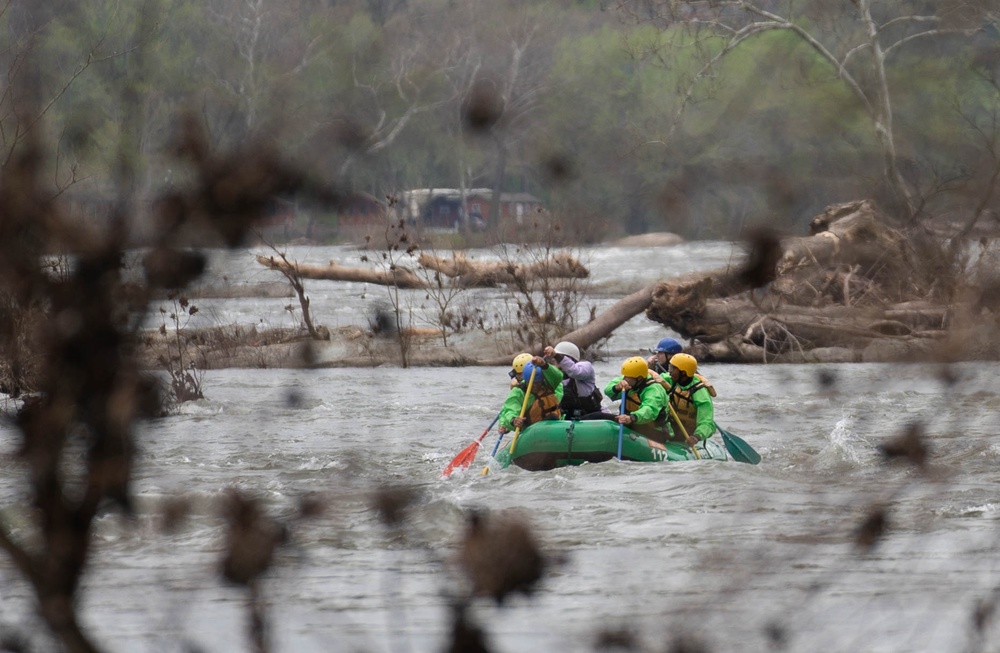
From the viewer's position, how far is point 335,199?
6.23ft

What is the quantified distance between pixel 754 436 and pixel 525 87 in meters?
8.80

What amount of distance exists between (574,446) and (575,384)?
2.67 ft

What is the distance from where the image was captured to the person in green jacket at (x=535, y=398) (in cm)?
1078

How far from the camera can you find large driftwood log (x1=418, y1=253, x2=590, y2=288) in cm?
1839

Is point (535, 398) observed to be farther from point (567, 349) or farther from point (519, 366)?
point (567, 349)

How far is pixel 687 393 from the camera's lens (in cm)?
1117

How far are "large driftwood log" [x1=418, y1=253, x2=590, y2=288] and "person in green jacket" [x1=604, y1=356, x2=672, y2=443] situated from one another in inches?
264

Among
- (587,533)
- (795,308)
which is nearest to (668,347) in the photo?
(587,533)

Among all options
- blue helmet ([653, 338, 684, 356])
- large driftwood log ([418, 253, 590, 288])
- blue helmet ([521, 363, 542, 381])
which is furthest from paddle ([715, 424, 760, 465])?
large driftwood log ([418, 253, 590, 288])

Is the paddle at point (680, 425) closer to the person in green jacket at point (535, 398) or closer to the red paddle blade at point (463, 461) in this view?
the person in green jacket at point (535, 398)

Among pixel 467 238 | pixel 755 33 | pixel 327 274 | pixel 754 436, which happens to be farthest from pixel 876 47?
pixel 327 274

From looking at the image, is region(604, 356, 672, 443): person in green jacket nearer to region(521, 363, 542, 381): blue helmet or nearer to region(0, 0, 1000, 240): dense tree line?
region(521, 363, 542, 381): blue helmet

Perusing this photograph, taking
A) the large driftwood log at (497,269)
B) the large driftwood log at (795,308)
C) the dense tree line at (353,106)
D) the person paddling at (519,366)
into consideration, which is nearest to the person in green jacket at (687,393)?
the person paddling at (519,366)

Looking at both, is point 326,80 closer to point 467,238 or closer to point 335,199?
point 335,199
